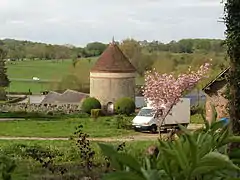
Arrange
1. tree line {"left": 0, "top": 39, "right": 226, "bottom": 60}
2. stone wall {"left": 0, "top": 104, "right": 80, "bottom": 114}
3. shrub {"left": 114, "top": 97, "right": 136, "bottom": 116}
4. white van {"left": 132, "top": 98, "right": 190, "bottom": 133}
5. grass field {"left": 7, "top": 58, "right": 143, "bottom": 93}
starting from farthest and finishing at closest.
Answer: tree line {"left": 0, "top": 39, "right": 226, "bottom": 60} < grass field {"left": 7, "top": 58, "right": 143, "bottom": 93} < stone wall {"left": 0, "top": 104, "right": 80, "bottom": 114} < shrub {"left": 114, "top": 97, "right": 136, "bottom": 116} < white van {"left": 132, "top": 98, "right": 190, "bottom": 133}

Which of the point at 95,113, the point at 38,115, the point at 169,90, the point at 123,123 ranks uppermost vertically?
the point at 169,90

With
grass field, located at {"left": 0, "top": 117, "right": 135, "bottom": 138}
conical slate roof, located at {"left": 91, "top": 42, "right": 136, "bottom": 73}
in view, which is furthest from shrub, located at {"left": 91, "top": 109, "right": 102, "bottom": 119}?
conical slate roof, located at {"left": 91, "top": 42, "right": 136, "bottom": 73}

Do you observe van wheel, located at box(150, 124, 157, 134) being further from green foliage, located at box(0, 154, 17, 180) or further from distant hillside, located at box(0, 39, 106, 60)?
distant hillside, located at box(0, 39, 106, 60)

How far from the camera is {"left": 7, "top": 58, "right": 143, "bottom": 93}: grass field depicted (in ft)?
262

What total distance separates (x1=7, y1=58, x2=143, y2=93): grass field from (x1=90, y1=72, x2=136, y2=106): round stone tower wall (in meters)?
23.4

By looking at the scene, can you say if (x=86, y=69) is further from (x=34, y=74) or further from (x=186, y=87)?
(x=186, y=87)

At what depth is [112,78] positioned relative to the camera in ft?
165

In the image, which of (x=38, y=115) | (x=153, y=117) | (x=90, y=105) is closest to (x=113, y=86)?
(x=90, y=105)

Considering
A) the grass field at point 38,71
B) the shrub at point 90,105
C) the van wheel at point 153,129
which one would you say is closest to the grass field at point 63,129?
the van wheel at point 153,129

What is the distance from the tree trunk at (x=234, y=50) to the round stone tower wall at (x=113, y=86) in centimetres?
3845

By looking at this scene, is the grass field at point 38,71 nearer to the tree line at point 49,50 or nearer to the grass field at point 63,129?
the tree line at point 49,50

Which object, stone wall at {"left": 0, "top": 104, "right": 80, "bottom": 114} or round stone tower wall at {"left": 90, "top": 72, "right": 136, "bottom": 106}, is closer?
stone wall at {"left": 0, "top": 104, "right": 80, "bottom": 114}

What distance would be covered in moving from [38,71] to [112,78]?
163 ft

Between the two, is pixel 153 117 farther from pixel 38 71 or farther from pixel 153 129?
pixel 38 71
